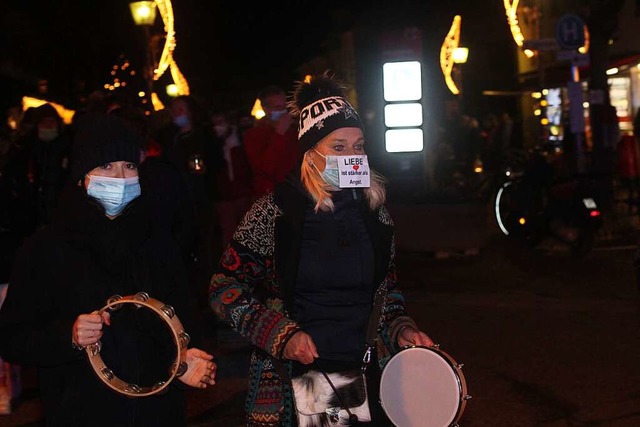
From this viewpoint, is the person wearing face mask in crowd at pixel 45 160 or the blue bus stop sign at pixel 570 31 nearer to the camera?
the person wearing face mask in crowd at pixel 45 160

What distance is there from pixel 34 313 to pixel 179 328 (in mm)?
494

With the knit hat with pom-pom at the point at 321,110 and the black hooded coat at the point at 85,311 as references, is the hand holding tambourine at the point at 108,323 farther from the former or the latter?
the knit hat with pom-pom at the point at 321,110

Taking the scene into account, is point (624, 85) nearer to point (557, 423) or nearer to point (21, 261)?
point (557, 423)

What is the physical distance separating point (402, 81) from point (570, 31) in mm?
4265

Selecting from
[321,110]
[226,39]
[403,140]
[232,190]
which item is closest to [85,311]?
[321,110]

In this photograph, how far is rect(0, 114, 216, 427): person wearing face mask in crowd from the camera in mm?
3670

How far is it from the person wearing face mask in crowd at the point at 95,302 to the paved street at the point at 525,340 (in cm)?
338

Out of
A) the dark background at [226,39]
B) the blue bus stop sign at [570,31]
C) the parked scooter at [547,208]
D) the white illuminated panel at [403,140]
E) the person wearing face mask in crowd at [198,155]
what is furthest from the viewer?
the dark background at [226,39]

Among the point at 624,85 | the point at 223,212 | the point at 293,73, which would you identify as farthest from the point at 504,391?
the point at 293,73

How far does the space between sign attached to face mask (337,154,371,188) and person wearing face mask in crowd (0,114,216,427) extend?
2.25ft

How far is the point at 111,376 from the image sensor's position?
3598mm

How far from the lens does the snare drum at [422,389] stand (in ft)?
11.9

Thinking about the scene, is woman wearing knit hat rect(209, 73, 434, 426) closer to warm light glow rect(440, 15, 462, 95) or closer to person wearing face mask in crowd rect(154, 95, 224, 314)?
person wearing face mask in crowd rect(154, 95, 224, 314)

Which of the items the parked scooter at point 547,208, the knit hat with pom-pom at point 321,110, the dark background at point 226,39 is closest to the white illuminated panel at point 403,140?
the dark background at point 226,39
